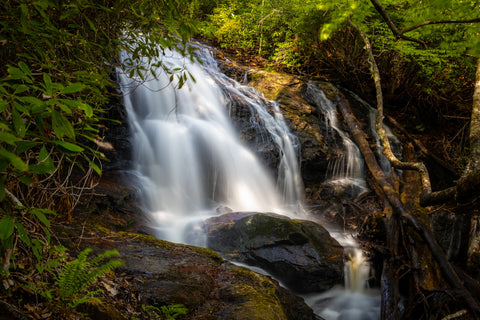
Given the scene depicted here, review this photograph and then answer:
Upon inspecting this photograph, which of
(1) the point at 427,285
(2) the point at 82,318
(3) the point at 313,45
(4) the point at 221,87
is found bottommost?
(1) the point at 427,285

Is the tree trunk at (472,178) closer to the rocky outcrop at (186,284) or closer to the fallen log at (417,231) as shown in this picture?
the fallen log at (417,231)

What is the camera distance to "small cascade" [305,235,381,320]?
4492 mm

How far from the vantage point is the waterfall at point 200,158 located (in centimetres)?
635

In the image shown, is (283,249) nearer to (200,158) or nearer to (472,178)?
(472,178)

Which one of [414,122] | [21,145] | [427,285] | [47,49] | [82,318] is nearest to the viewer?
[21,145]

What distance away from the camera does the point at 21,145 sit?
1.03 meters

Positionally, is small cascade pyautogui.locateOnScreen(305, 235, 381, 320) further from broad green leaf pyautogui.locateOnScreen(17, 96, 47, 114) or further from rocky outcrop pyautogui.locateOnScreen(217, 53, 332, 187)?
broad green leaf pyautogui.locateOnScreen(17, 96, 47, 114)

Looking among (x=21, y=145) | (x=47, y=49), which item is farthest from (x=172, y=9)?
(x=21, y=145)

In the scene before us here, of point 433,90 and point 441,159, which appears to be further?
point 433,90

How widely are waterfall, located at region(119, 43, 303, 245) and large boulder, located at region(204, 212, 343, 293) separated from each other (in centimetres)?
101

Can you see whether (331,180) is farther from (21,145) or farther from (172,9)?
(21,145)

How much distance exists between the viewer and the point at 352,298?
4.82m

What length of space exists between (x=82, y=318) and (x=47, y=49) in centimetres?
186

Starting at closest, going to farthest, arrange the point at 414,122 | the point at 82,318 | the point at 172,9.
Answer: the point at 82,318 < the point at 172,9 < the point at 414,122
